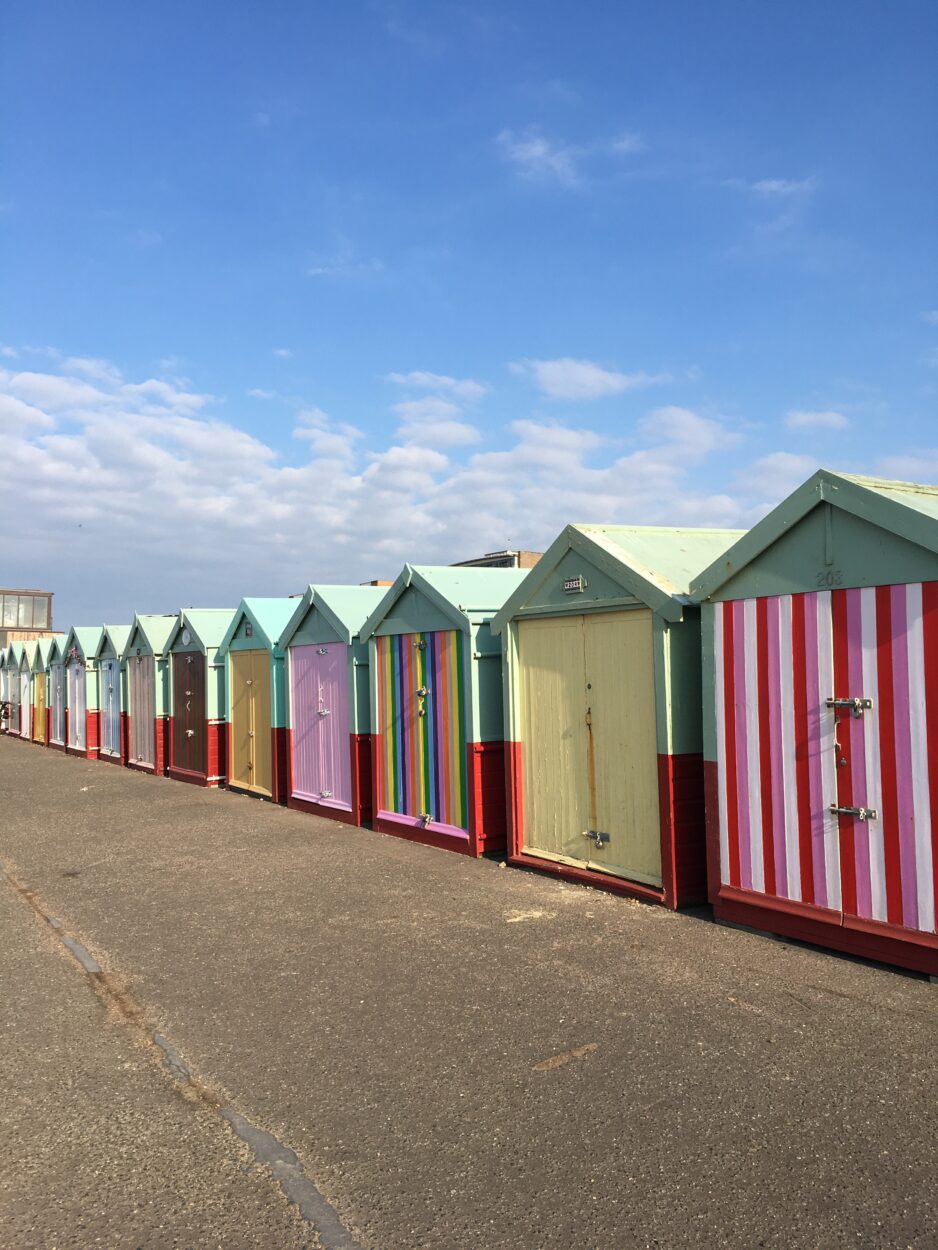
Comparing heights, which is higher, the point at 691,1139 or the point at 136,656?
the point at 136,656

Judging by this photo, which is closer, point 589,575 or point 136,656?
point 589,575

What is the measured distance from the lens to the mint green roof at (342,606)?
1310 centimetres

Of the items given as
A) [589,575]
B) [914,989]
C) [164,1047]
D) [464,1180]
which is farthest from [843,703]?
[164,1047]

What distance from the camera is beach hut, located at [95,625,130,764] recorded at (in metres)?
23.1

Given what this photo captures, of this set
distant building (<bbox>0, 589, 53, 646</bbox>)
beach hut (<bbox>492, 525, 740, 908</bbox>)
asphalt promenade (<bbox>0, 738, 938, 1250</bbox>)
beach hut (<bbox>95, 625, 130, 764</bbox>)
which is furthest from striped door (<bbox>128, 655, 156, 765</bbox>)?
distant building (<bbox>0, 589, 53, 646</bbox>)

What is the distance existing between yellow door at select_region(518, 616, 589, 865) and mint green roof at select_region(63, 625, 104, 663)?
17834mm

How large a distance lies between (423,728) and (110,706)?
49.9ft

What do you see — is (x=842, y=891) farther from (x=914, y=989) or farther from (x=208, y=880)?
(x=208, y=880)

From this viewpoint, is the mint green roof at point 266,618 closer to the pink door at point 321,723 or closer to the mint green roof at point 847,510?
the pink door at point 321,723

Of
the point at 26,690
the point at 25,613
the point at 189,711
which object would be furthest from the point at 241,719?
the point at 25,613

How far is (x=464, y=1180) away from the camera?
382 centimetres

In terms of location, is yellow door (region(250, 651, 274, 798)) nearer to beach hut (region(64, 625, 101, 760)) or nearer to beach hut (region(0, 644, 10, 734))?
beach hut (region(64, 625, 101, 760))

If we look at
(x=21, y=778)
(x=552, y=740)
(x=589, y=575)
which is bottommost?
(x=21, y=778)

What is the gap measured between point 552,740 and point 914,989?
13.6 ft
